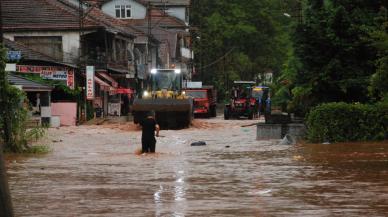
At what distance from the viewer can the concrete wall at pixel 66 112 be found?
5166 centimetres

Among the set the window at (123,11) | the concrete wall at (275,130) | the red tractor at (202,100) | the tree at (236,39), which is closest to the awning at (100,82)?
the red tractor at (202,100)

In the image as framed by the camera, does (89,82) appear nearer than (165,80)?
No

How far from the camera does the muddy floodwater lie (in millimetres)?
14242

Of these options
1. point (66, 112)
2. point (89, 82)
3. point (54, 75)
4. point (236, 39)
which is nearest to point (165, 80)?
point (89, 82)

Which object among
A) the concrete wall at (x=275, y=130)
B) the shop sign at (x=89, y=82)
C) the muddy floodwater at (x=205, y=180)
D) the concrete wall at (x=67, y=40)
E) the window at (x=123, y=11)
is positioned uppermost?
the window at (x=123, y=11)

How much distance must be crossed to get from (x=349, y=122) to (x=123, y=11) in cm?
6673

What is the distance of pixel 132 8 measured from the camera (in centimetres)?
9544

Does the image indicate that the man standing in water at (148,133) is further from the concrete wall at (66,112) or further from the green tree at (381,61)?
the concrete wall at (66,112)

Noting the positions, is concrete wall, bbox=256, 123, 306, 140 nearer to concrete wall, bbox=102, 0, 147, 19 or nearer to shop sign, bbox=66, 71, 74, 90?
shop sign, bbox=66, 71, 74, 90

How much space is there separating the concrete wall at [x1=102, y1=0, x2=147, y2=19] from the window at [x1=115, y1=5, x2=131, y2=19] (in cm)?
33

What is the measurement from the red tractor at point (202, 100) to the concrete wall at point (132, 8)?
27620mm

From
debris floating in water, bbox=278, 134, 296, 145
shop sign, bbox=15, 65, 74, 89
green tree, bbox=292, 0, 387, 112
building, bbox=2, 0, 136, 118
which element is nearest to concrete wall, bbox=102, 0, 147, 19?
building, bbox=2, 0, 136, 118

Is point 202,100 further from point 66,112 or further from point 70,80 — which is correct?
point 66,112

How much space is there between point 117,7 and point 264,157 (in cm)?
7064
